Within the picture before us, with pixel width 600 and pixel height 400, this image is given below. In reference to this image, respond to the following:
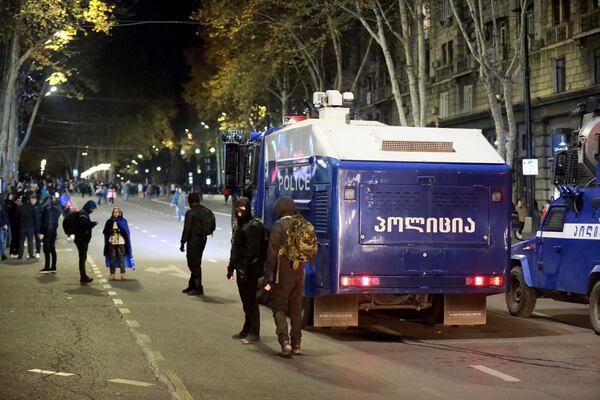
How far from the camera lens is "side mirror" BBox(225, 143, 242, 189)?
53.7ft

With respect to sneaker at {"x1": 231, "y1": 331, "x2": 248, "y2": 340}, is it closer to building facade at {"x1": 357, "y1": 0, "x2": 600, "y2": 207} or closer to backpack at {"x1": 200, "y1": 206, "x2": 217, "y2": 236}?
backpack at {"x1": 200, "y1": 206, "x2": 217, "y2": 236}

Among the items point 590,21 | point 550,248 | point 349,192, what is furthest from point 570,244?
point 590,21

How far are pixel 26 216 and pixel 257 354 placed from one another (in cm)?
1543

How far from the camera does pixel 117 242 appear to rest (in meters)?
20.5

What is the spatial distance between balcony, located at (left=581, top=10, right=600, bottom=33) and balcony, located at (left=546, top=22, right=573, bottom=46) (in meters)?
1.17

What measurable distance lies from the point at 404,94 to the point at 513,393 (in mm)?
52707

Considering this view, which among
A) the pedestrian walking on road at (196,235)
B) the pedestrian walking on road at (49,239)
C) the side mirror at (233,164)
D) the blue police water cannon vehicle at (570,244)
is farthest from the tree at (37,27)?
the blue police water cannon vehicle at (570,244)

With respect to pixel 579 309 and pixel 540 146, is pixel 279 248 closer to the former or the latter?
pixel 579 309

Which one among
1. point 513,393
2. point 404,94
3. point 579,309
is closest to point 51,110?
point 404,94

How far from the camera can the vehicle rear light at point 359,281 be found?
12.0 metres

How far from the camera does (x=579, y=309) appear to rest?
54.6ft

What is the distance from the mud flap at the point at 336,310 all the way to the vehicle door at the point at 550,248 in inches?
128

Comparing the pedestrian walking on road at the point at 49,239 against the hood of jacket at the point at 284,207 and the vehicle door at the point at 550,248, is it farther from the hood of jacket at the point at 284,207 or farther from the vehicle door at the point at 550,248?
the hood of jacket at the point at 284,207

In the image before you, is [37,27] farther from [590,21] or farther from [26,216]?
[590,21]
